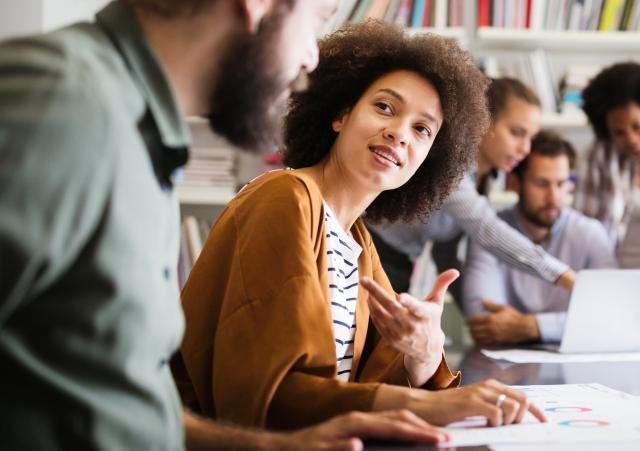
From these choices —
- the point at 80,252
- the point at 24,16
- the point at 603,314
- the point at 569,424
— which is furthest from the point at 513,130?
the point at 80,252

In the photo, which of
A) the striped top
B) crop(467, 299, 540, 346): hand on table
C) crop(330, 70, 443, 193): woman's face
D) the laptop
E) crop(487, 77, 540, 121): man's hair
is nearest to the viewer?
the striped top

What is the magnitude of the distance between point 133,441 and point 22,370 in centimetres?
12

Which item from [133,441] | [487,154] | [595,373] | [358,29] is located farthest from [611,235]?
[133,441]

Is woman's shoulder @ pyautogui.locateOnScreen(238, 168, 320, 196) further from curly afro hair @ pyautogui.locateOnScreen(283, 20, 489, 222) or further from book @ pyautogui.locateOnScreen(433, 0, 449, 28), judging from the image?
book @ pyautogui.locateOnScreen(433, 0, 449, 28)

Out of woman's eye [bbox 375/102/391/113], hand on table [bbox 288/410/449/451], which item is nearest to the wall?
woman's eye [bbox 375/102/391/113]

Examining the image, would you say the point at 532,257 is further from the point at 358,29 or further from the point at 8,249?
the point at 8,249

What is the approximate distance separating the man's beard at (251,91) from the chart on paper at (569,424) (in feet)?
1.36

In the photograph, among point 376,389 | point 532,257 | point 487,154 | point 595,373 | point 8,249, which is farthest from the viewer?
point 487,154

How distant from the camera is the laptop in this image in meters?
1.93

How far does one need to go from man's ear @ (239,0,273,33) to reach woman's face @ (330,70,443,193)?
→ 0.60 m

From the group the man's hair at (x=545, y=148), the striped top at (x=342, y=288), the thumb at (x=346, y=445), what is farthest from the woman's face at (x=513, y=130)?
the thumb at (x=346, y=445)

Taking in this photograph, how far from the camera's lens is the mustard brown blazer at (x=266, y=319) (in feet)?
3.27

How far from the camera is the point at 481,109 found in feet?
5.34

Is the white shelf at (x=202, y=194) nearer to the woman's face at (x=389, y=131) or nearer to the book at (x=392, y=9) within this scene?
the book at (x=392, y=9)
